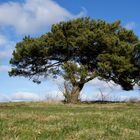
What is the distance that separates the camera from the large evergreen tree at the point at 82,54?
46.7 metres

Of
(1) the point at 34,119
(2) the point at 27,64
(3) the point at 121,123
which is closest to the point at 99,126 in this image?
(3) the point at 121,123

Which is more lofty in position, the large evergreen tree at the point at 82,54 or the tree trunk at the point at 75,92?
the large evergreen tree at the point at 82,54

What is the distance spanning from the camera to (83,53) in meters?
49.1

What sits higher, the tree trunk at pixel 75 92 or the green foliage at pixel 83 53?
the green foliage at pixel 83 53

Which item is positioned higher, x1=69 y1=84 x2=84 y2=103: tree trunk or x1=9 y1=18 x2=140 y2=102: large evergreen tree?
x1=9 y1=18 x2=140 y2=102: large evergreen tree

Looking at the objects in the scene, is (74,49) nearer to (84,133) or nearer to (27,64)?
(27,64)

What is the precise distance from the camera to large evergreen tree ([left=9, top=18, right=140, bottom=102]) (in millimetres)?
46688

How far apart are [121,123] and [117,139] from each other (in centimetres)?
336

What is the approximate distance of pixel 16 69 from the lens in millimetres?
Result: 50906

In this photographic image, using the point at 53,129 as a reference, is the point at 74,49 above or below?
above

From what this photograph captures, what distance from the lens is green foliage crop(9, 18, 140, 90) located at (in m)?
46.7

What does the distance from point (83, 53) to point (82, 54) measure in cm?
24

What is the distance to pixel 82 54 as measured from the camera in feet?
162

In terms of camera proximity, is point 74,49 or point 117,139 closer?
point 117,139
